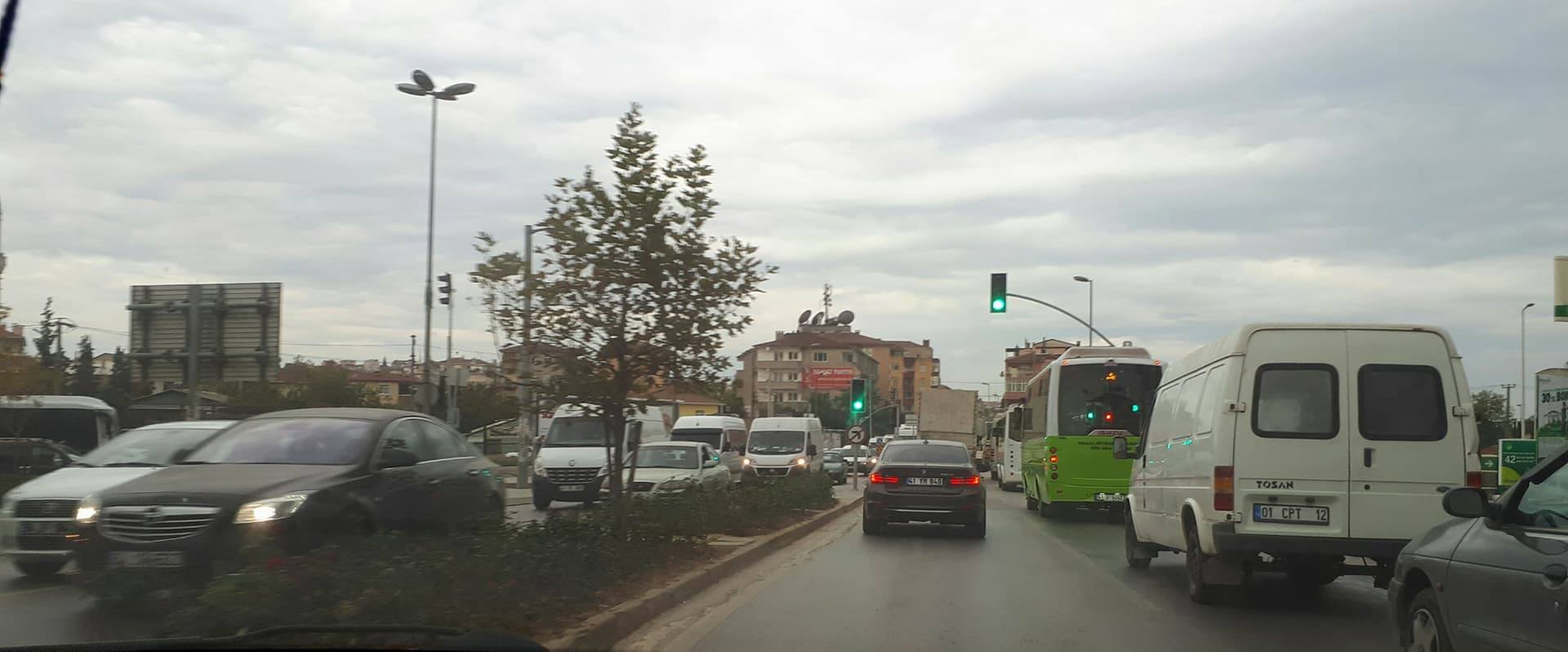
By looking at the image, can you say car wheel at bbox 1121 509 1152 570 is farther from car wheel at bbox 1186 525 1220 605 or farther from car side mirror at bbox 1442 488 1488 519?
car side mirror at bbox 1442 488 1488 519

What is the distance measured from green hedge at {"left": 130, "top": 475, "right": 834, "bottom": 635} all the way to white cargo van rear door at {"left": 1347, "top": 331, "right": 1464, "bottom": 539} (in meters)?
5.83

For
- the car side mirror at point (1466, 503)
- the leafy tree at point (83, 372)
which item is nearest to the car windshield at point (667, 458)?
the car side mirror at point (1466, 503)

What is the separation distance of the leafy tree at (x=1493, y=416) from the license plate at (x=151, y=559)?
316ft

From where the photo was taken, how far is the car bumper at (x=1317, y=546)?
9109mm

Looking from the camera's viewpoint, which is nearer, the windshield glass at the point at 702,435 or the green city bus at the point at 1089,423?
the green city bus at the point at 1089,423

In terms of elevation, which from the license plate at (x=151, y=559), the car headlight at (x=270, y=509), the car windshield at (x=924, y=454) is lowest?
the license plate at (x=151, y=559)

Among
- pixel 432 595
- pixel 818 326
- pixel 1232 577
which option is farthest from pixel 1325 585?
pixel 818 326

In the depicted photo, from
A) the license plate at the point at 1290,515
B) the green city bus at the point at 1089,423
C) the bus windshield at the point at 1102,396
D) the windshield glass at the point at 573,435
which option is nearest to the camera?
the license plate at the point at 1290,515

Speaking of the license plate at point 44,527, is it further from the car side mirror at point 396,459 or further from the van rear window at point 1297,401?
the van rear window at point 1297,401

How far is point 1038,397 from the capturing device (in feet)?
79.7

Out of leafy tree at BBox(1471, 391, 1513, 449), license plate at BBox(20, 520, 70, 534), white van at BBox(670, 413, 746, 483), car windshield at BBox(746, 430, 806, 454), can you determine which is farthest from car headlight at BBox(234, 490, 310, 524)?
leafy tree at BBox(1471, 391, 1513, 449)

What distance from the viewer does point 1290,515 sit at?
9266mm

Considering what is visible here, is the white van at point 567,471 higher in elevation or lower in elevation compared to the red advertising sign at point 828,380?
lower

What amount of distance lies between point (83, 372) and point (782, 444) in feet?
169
